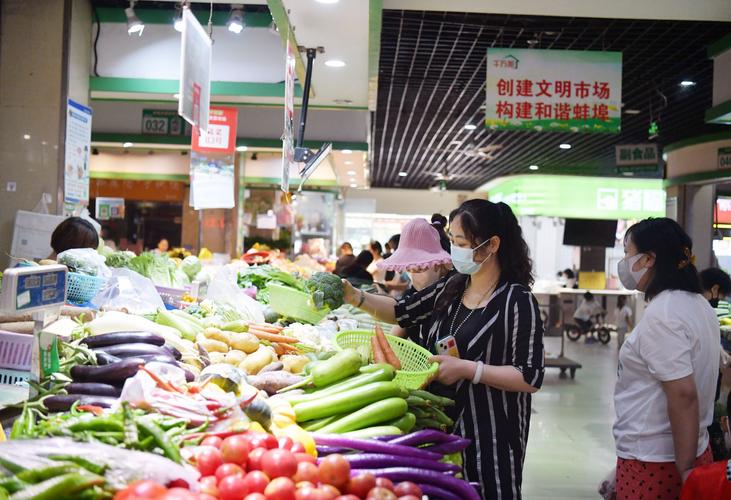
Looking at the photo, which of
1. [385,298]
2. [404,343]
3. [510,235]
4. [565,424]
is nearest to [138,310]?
[385,298]

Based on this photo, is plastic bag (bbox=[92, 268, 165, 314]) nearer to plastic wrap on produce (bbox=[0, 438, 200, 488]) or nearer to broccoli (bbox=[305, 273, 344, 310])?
broccoli (bbox=[305, 273, 344, 310])

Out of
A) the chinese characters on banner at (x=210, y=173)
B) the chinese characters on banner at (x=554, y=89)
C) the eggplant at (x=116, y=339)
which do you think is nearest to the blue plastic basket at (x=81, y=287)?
the eggplant at (x=116, y=339)

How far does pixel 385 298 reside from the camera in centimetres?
333

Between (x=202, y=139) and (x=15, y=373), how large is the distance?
15.8 ft

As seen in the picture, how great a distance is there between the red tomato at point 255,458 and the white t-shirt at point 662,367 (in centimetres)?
185

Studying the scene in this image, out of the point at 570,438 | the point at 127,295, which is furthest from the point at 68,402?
the point at 570,438

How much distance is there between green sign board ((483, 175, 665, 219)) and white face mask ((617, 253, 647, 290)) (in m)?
16.5

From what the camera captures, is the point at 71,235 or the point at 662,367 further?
the point at 71,235

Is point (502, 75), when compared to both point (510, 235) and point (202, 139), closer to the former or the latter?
point (202, 139)

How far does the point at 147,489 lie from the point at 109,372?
1.01 meters

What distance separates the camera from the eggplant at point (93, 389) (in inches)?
87.5

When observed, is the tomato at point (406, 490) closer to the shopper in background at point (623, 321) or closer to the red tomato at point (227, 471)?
the red tomato at point (227, 471)

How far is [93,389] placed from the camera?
2240mm

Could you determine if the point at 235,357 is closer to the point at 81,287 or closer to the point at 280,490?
the point at 81,287
